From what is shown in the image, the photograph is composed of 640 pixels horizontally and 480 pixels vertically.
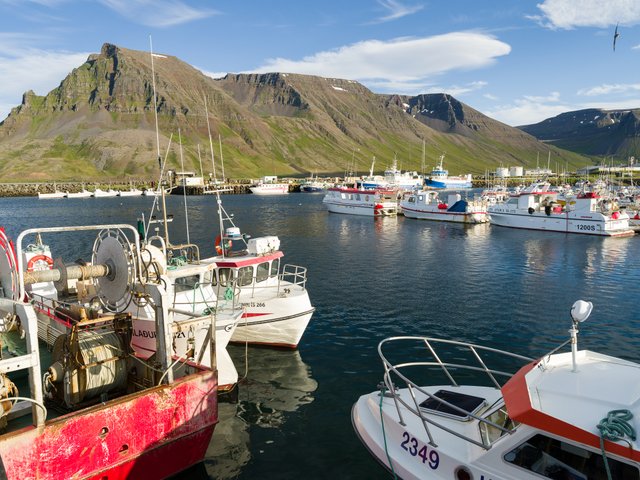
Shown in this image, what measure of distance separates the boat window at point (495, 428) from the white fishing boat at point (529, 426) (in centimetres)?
2

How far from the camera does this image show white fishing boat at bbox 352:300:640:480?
8.02 metres

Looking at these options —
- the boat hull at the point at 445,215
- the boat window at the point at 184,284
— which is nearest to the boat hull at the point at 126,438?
the boat window at the point at 184,284

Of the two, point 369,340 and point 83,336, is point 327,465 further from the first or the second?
point 369,340

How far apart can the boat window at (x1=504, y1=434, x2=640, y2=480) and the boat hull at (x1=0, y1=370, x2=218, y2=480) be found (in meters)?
8.16

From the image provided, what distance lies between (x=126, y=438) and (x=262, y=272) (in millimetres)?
13562

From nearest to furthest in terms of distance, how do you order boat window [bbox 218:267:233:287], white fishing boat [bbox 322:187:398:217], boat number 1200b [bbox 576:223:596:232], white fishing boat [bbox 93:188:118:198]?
boat window [bbox 218:267:233:287] → boat number 1200b [bbox 576:223:596:232] → white fishing boat [bbox 322:187:398:217] → white fishing boat [bbox 93:188:118:198]

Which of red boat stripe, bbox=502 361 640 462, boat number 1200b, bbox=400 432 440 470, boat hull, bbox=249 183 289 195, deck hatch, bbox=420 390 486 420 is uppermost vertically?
boat hull, bbox=249 183 289 195

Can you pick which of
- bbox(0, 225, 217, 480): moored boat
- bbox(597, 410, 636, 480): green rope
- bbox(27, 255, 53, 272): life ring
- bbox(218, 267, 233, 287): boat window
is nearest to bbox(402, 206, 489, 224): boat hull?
bbox(218, 267, 233, 287): boat window

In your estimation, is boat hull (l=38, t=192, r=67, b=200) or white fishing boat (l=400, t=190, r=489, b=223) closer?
white fishing boat (l=400, t=190, r=489, b=223)

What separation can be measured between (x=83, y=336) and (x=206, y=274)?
890 cm

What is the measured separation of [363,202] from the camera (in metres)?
101

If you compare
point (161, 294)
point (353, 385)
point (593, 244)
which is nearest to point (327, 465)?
point (353, 385)

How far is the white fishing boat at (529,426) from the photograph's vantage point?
26.3 feet

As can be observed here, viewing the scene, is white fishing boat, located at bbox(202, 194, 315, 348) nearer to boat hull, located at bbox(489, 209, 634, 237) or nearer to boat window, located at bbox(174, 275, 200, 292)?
boat window, located at bbox(174, 275, 200, 292)
